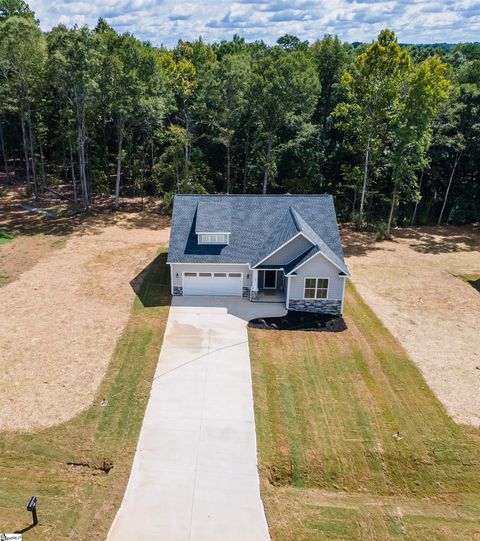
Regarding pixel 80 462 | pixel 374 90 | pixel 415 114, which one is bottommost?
pixel 80 462

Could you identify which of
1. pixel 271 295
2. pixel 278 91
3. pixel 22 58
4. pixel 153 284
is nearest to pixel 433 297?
pixel 271 295

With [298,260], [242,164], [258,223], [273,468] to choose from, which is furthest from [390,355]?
[242,164]

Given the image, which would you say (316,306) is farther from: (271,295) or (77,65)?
(77,65)

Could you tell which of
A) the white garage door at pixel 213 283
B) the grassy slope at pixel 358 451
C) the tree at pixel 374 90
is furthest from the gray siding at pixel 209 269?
the tree at pixel 374 90

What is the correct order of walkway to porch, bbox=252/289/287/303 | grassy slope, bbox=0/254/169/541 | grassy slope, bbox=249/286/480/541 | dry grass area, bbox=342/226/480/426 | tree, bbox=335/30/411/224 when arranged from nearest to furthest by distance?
grassy slope, bbox=0/254/169/541 → grassy slope, bbox=249/286/480/541 → dry grass area, bbox=342/226/480/426 → walkway to porch, bbox=252/289/287/303 → tree, bbox=335/30/411/224

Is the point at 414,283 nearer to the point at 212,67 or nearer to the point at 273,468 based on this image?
the point at 273,468

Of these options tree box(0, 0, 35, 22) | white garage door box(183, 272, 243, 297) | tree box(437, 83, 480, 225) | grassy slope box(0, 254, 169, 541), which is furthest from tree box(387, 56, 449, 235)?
tree box(0, 0, 35, 22)

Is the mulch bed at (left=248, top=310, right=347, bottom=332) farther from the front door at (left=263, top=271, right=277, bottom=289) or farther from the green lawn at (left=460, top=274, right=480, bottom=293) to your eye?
the green lawn at (left=460, top=274, right=480, bottom=293)
